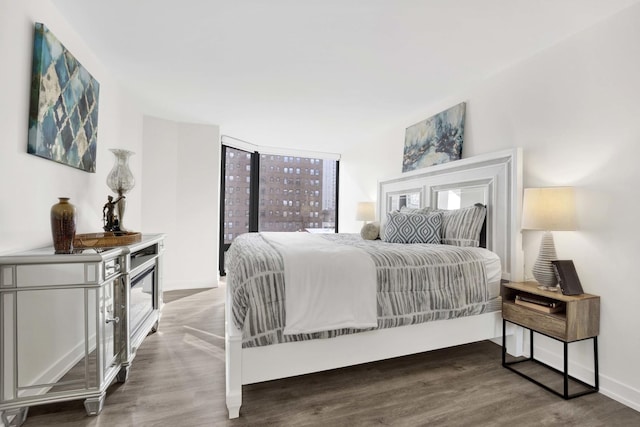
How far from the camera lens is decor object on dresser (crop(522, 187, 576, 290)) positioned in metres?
1.88

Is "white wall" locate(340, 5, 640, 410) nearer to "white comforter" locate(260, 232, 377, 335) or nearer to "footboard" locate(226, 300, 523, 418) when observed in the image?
"footboard" locate(226, 300, 523, 418)

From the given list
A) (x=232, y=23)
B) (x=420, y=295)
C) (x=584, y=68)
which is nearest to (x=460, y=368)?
(x=420, y=295)

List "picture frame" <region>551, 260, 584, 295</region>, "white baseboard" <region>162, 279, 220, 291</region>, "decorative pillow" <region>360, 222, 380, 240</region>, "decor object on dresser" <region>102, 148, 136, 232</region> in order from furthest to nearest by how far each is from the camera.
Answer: "white baseboard" <region>162, 279, 220, 291</region> < "decorative pillow" <region>360, 222, 380, 240</region> < "decor object on dresser" <region>102, 148, 136, 232</region> < "picture frame" <region>551, 260, 584, 295</region>

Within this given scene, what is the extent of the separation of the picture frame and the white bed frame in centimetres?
38

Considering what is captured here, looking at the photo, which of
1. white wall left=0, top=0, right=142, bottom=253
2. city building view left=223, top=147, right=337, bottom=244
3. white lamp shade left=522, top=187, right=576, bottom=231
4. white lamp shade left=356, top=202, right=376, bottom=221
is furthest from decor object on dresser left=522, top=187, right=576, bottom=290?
city building view left=223, top=147, right=337, bottom=244

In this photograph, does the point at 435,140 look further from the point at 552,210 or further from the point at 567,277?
the point at 567,277

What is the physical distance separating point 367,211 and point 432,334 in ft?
8.37

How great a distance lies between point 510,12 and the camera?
1.83m

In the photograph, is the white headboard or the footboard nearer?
the footboard

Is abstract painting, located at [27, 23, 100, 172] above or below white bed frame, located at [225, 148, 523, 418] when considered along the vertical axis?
above

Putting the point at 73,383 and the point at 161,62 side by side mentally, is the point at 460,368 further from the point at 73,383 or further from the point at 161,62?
the point at 161,62

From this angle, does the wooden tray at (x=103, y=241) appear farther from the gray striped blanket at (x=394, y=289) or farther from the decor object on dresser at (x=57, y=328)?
the gray striped blanket at (x=394, y=289)

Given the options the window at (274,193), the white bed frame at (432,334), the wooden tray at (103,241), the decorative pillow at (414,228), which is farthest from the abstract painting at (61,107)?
the decorative pillow at (414,228)

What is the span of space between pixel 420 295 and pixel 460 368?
2.24 ft
